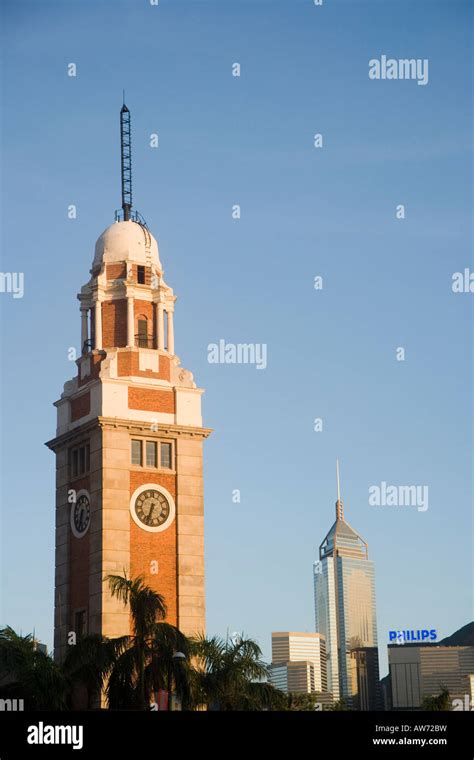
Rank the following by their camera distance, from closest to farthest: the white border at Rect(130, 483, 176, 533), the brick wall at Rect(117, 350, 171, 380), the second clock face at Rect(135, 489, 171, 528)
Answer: the white border at Rect(130, 483, 176, 533), the second clock face at Rect(135, 489, 171, 528), the brick wall at Rect(117, 350, 171, 380)

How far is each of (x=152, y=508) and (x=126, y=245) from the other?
1669 centimetres

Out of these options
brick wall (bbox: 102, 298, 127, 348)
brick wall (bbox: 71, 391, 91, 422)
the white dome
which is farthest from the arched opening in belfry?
brick wall (bbox: 71, 391, 91, 422)

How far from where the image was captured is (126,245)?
9112cm

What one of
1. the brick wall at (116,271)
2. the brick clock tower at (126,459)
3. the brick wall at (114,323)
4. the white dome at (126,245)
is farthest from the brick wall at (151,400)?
the white dome at (126,245)

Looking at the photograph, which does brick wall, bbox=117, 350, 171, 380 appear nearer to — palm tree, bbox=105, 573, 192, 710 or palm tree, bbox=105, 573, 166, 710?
palm tree, bbox=105, 573, 166, 710

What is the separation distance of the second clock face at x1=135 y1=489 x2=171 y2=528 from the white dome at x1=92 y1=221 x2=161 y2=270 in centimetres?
1476

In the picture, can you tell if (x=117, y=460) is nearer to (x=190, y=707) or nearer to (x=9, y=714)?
Answer: (x=190, y=707)

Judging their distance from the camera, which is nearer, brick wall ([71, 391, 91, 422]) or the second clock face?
the second clock face

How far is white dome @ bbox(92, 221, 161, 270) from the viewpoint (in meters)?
90.9

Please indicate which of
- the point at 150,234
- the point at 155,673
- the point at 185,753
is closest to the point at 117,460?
the point at 150,234

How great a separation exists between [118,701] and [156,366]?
29.0m

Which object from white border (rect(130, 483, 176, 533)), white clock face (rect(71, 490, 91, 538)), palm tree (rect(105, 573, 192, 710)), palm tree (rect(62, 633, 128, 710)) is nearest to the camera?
palm tree (rect(105, 573, 192, 710))

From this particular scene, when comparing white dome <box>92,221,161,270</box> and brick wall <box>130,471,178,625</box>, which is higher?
white dome <box>92,221,161,270</box>

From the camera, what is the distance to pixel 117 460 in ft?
275
